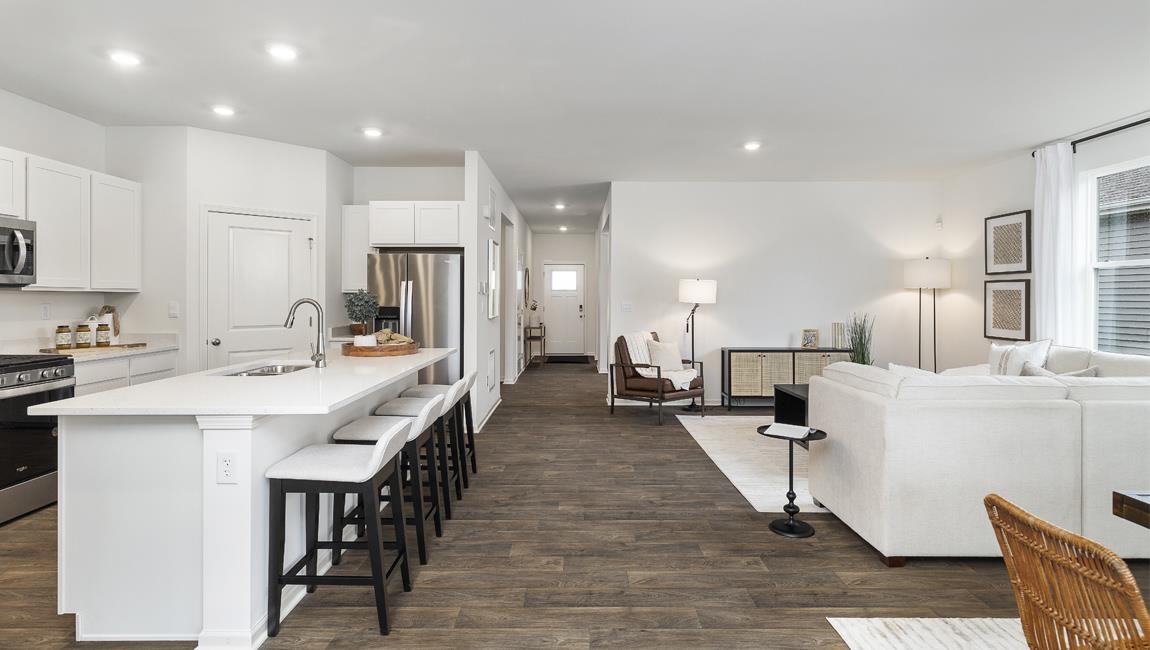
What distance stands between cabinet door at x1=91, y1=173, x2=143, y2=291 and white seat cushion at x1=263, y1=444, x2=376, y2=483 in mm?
3259

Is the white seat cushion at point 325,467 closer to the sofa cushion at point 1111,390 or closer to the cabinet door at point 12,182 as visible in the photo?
the cabinet door at point 12,182

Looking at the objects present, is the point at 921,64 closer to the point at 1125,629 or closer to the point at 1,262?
the point at 1125,629

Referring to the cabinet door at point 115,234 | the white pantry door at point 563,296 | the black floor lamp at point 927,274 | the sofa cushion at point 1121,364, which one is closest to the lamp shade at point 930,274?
the black floor lamp at point 927,274

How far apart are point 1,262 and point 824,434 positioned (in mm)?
4794

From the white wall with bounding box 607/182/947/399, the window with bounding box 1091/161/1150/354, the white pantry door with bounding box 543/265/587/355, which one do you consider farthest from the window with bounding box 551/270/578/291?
the window with bounding box 1091/161/1150/354

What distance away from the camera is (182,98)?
13.8 ft

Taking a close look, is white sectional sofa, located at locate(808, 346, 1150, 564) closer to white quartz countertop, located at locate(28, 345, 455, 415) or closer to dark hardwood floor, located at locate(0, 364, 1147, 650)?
dark hardwood floor, located at locate(0, 364, 1147, 650)

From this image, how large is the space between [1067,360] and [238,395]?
→ 517cm

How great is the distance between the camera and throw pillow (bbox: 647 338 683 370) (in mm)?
6672

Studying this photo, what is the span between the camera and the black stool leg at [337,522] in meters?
2.80

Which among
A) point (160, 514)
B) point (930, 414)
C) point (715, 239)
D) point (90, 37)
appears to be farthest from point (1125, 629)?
point (715, 239)

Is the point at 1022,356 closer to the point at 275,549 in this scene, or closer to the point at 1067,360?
the point at 1067,360

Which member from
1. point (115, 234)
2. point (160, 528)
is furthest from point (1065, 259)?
point (115, 234)

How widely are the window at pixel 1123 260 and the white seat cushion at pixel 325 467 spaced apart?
5719 mm
